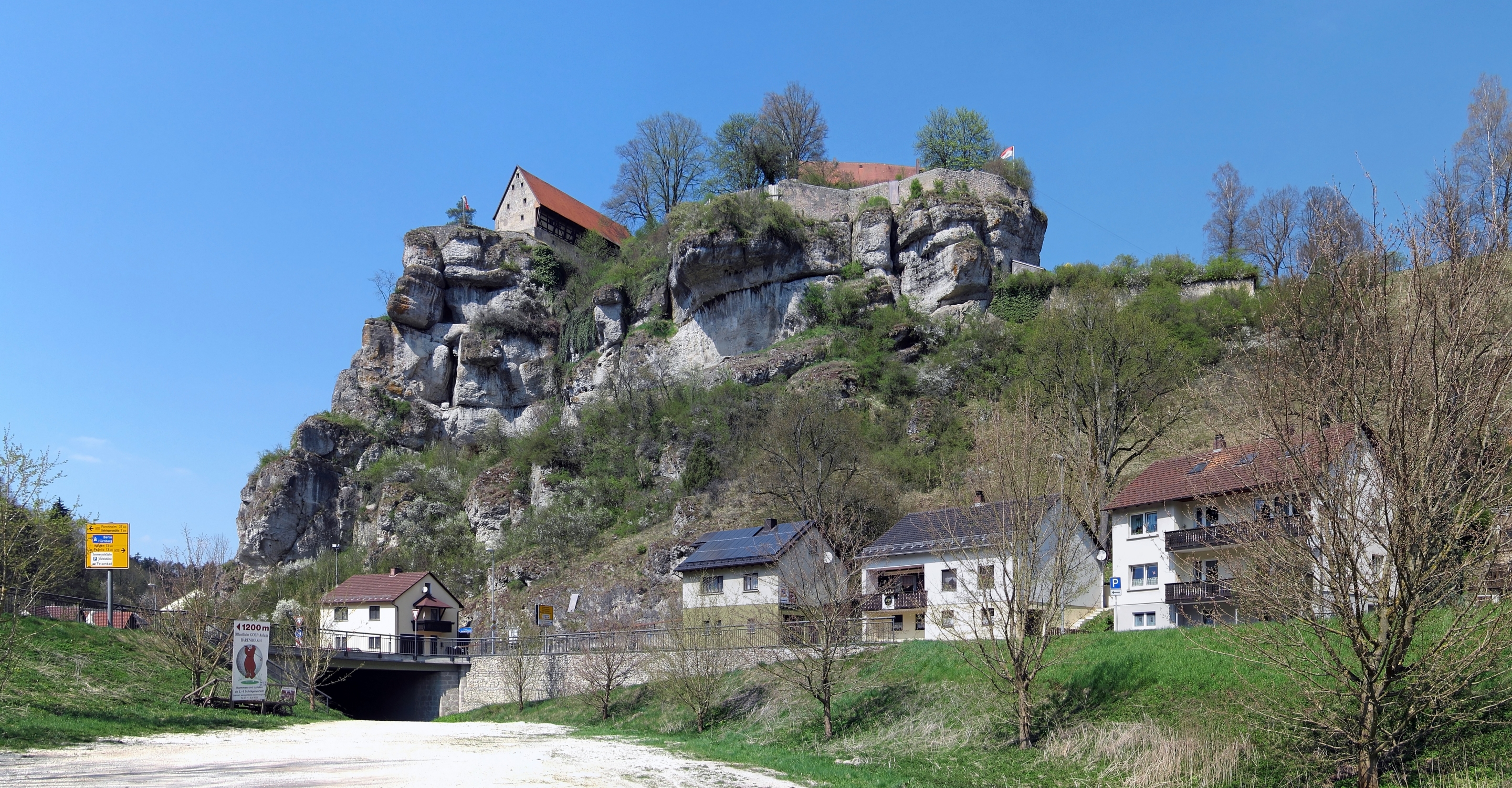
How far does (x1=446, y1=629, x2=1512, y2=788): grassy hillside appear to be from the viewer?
19.7 m

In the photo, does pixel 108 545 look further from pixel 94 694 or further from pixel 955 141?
pixel 955 141

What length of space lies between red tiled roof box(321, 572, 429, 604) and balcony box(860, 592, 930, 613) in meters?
25.5

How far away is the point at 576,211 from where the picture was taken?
3777 inches

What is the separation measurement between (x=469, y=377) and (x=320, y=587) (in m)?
20.4

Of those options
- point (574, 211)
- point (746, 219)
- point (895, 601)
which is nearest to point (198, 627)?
point (895, 601)

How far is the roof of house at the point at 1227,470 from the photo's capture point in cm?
1530

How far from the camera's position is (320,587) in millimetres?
65250

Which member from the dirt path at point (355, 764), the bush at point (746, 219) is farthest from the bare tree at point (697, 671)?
the bush at point (746, 219)

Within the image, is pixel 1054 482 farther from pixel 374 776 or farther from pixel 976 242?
pixel 976 242

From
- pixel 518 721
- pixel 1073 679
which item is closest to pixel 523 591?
pixel 518 721

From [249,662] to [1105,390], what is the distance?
3527cm

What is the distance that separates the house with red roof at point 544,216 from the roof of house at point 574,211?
0.21 ft

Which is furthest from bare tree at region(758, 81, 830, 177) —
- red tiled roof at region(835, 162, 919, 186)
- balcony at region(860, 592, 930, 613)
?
balcony at region(860, 592, 930, 613)

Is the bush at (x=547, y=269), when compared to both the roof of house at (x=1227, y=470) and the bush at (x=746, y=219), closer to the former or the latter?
the bush at (x=746, y=219)
